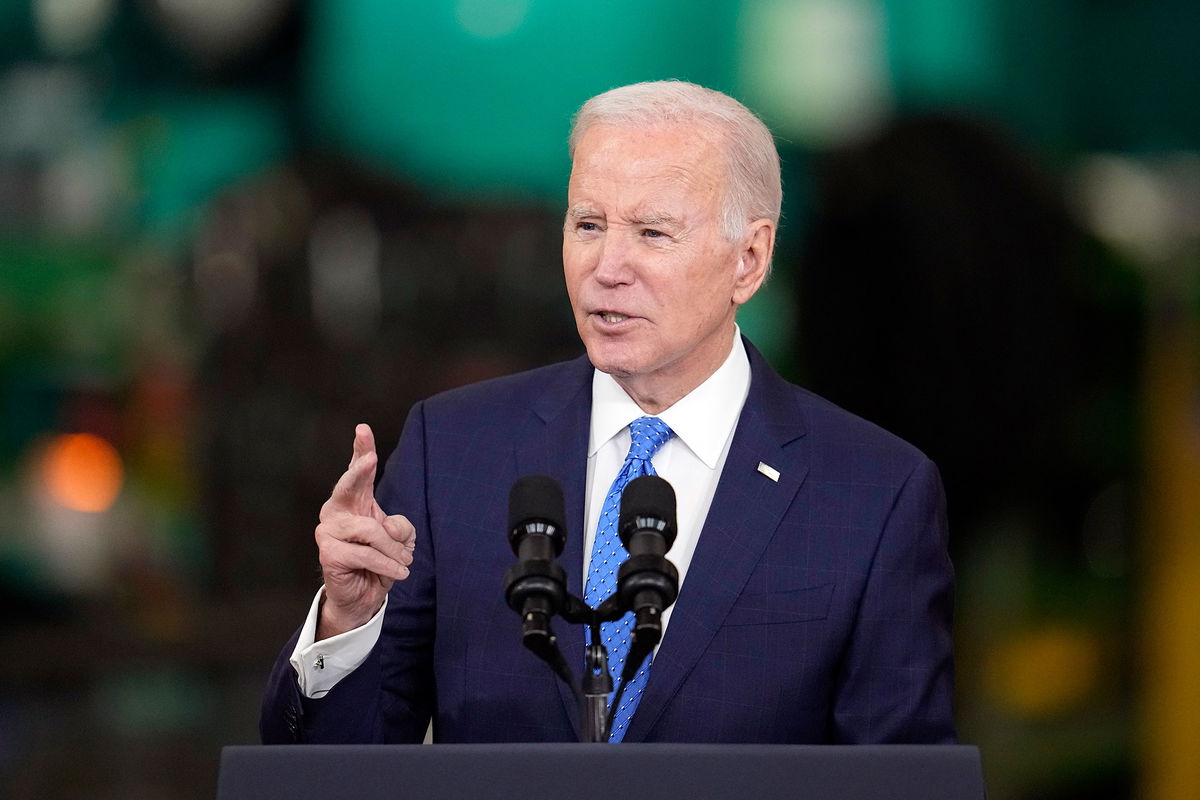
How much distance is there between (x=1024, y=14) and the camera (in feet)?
13.6

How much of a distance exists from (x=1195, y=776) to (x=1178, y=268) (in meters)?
1.40

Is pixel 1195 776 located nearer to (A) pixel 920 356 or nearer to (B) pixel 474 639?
(A) pixel 920 356

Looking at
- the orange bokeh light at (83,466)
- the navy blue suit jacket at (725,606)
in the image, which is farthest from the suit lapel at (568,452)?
the orange bokeh light at (83,466)

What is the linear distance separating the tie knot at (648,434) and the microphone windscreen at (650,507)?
47 centimetres

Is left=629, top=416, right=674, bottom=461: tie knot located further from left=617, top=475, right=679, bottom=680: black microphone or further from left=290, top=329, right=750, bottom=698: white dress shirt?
left=617, top=475, right=679, bottom=680: black microphone

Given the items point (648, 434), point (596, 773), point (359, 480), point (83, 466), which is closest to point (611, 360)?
point (648, 434)

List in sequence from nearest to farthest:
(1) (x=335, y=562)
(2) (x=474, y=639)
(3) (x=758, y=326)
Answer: (1) (x=335, y=562) → (2) (x=474, y=639) → (3) (x=758, y=326)

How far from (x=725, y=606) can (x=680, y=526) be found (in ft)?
0.43

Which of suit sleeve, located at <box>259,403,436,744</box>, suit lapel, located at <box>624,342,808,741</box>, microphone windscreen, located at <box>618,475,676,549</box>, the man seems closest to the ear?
the man

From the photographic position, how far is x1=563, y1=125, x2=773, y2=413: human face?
173cm

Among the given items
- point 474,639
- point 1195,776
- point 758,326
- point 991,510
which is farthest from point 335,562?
point 1195,776

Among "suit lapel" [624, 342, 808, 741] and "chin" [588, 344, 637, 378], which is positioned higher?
"chin" [588, 344, 637, 378]

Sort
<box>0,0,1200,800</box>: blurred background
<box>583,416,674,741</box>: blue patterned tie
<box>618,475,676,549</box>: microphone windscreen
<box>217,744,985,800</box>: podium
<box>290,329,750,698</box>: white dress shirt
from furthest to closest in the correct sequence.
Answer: <box>0,0,1200,800</box>: blurred background
<box>290,329,750,698</box>: white dress shirt
<box>583,416,674,741</box>: blue patterned tie
<box>618,475,676,549</box>: microphone windscreen
<box>217,744,985,800</box>: podium

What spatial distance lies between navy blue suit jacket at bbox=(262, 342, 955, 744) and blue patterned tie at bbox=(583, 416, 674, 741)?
0.03m
